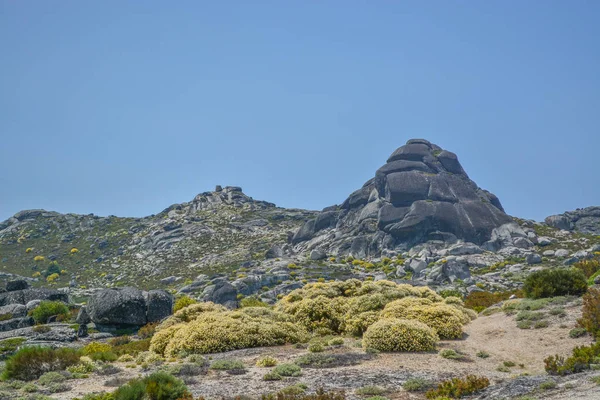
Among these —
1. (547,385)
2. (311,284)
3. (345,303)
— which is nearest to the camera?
(547,385)

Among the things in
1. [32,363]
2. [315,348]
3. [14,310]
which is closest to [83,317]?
[14,310]

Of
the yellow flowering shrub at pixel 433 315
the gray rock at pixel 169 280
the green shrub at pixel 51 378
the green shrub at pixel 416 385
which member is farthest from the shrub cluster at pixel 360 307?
the gray rock at pixel 169 280

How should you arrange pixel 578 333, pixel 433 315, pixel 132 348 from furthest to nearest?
1. pixel 132 348
2. pixel 433 315
3. pixel 578 333

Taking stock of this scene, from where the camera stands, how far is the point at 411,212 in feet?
326

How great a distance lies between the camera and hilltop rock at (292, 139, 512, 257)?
3760 inches

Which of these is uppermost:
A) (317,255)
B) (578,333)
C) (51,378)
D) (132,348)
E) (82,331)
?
(317,255)

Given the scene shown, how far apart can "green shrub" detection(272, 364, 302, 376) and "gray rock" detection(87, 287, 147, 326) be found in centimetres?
1817

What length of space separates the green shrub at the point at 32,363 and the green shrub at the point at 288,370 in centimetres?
788

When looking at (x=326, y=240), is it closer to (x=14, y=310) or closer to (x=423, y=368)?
(x=14, y=310)

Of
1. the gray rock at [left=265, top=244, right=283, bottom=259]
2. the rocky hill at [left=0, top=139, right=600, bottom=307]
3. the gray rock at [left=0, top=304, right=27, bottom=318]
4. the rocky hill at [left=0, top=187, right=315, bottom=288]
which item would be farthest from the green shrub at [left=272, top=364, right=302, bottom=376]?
the gray rock at [left=265, top=244, right=283, bottom=259]

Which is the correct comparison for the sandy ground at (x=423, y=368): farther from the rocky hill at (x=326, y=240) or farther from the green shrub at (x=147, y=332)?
the rocky hill at (x=326, y=240)

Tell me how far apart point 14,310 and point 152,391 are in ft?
94.0

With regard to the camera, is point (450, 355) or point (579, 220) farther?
point (579, 220)

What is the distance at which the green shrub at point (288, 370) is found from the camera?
602 inches
